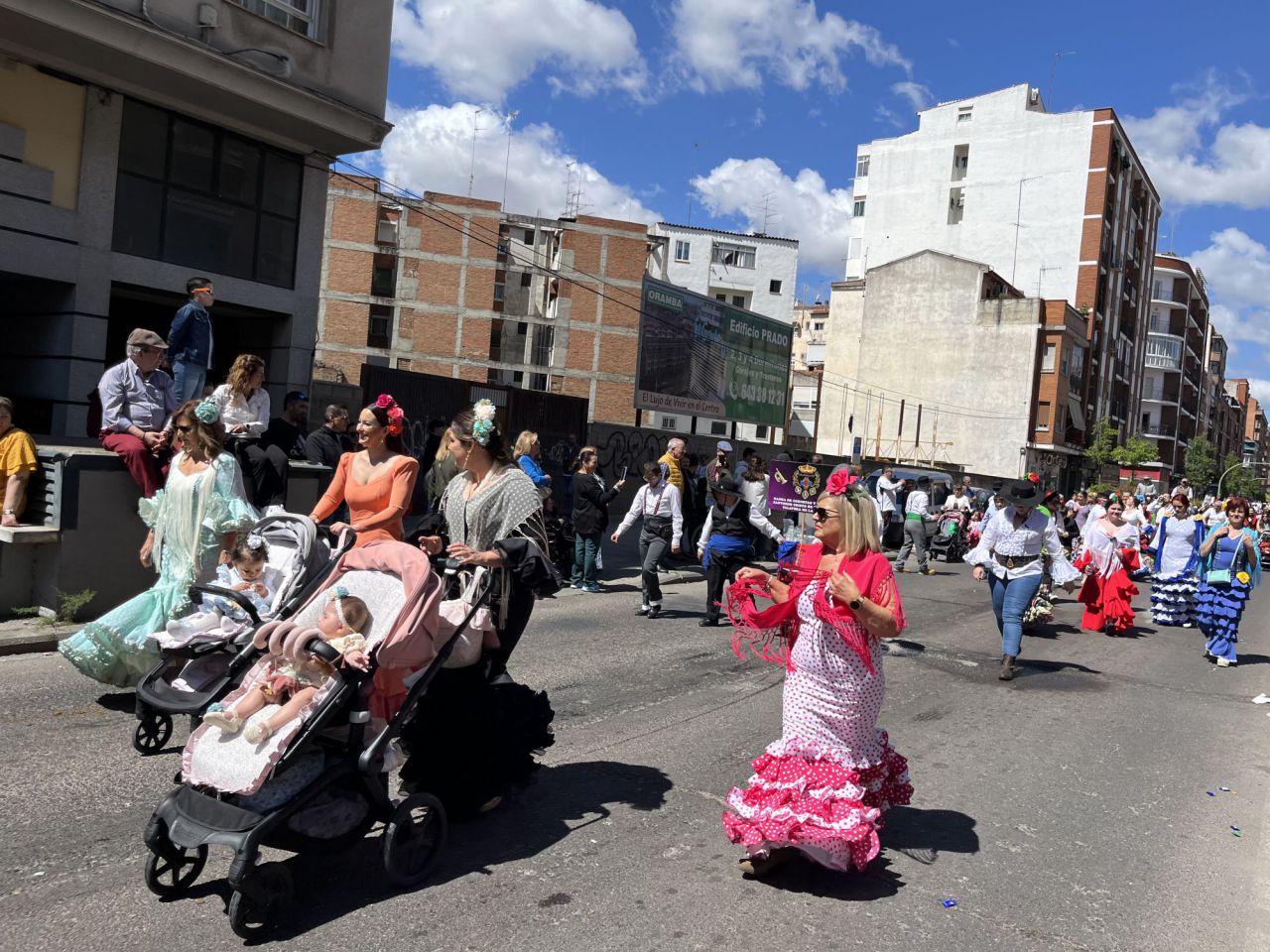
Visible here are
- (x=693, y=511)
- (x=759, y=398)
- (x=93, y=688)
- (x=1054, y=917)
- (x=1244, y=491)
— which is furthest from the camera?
(x=1244, y=491)

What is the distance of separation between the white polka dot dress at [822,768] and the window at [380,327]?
57029mm

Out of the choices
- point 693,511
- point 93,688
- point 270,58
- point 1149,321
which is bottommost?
point 93,688

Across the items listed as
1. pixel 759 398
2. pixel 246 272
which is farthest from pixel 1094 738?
pixel 759 398

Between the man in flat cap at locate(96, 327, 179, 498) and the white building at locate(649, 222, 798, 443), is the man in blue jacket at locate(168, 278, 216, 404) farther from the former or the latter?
the white building at locate(649, 222, 798, 443)

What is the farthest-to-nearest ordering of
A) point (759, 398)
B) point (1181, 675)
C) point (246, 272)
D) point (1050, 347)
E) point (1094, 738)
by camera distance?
point (1050, 347) → point (759, 398) → point (246, 272) → point (1181, 675) → point (1094, 738)

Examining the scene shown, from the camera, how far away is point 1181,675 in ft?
34.2

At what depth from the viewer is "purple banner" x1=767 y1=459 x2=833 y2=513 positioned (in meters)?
15.7

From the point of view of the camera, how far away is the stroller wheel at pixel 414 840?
392 cm

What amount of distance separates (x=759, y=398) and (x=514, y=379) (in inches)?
1193

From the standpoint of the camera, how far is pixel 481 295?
60.2m

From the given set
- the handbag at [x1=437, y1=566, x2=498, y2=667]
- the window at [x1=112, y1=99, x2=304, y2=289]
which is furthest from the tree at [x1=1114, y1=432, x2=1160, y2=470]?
the handbag at [x1=437, y1=566, x2=498, y2=667]

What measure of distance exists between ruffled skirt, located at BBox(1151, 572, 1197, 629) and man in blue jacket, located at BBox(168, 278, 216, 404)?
40.6 feet

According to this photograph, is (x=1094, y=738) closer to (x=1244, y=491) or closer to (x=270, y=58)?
(x=270, y=58)

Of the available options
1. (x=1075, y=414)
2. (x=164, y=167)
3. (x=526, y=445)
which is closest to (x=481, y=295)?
(x=1075, y=414)
